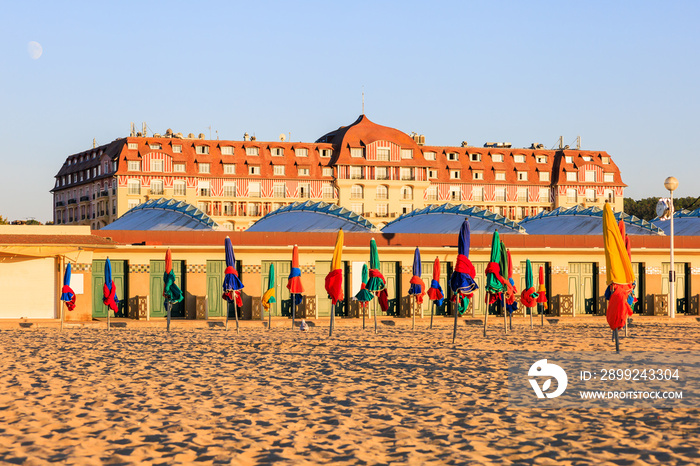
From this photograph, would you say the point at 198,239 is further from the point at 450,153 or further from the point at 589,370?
the point at 450,153

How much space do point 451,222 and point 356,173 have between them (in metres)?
56.5

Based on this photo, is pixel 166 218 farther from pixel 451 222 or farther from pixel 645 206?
pixel 645 206

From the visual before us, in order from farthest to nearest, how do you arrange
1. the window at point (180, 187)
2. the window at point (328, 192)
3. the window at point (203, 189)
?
the window at point (328, 192)
the window at point (203, 189)
the window at point (180, 187)

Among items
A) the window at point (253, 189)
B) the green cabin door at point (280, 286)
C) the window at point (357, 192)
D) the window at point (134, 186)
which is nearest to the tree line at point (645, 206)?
the window at point (357, 192)

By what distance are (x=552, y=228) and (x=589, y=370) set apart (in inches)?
1171

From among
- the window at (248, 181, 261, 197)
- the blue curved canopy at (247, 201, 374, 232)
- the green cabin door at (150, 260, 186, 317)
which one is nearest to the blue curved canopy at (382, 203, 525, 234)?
the blue curved canopy at (247, 201, 374, 232)

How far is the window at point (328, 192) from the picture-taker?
318ft

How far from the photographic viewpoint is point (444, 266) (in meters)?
33.5

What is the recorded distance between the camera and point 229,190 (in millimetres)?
93875

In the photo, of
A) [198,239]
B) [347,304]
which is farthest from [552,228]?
[198,239]

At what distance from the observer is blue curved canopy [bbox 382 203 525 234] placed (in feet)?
131

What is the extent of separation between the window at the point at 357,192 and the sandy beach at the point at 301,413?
77670 millimetres

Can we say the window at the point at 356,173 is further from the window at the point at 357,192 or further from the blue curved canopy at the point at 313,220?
the blue curved canopy at the point at 313,220

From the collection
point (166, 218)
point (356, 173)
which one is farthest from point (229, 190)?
point (166, 218)
